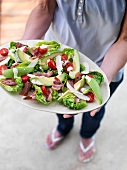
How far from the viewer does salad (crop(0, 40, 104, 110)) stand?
1.13 m

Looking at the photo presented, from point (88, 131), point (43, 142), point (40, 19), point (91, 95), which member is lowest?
point (43, 142)

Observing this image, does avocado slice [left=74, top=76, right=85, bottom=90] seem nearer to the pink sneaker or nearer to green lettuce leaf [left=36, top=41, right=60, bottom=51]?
green lettuce leaf [left=36, top=41, right=60, bottom=51]

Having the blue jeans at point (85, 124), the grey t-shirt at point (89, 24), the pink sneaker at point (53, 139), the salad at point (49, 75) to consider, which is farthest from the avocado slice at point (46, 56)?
the pink sneaker at point (53, 139)

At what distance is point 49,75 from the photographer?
1.20 metres

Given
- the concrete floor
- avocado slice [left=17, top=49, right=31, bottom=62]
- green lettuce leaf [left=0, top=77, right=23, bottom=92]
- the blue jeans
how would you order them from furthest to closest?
the concrete floor → the blue jeans → avocado slice [left=17, top=49, right=31, bottom=62] → green lettuce leaf [left=0, top=77, right=23, bottom=92]

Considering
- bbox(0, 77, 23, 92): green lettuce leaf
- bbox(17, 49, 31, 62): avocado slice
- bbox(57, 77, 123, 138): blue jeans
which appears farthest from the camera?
bbox(57, 77, 123, 138): blue jeans

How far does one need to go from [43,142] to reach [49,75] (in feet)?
2.48

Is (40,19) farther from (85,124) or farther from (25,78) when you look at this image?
(85,124)

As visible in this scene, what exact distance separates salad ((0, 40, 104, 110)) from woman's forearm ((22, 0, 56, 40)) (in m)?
0.09

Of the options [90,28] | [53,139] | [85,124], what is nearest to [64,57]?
[90,28]

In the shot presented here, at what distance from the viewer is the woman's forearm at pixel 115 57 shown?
126 centimetres

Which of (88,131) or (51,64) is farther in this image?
(88,131)

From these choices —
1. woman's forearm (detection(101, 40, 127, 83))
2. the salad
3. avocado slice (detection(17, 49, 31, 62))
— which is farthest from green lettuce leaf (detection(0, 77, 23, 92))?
woman's forearm (detection(101, 40, 127, 83))

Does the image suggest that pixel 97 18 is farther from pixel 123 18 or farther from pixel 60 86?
pixel 60 86
